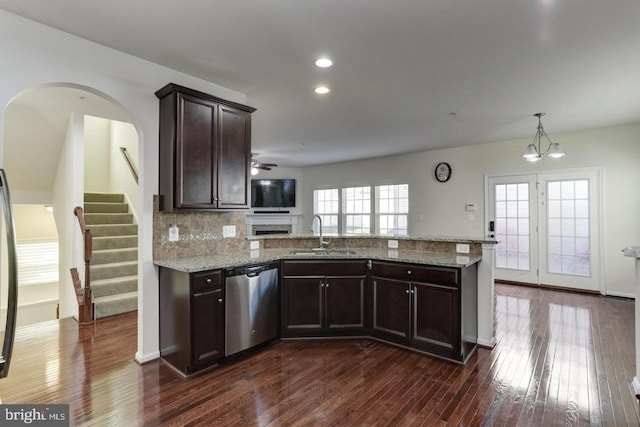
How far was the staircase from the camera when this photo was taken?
4.11m

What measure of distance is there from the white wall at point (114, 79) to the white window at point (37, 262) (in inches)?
Result: 223

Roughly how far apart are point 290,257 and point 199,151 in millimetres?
1321

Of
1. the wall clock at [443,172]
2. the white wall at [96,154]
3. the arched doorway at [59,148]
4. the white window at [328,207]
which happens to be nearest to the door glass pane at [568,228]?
the wall clock at [443,172]

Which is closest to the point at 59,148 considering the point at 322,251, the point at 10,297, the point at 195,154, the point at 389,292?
the point at 195,154

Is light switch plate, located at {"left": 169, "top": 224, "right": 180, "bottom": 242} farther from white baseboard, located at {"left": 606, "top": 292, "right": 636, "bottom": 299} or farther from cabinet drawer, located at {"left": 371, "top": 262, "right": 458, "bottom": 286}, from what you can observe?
white baseboard, located at {"left": 606, "top": 292, "right": 636, "bottom": 299}

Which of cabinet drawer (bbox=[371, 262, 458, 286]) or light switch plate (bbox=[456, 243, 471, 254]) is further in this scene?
light switch plate (bbox=[456, 243, 471, 254])

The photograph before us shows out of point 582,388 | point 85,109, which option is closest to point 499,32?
point 582,388

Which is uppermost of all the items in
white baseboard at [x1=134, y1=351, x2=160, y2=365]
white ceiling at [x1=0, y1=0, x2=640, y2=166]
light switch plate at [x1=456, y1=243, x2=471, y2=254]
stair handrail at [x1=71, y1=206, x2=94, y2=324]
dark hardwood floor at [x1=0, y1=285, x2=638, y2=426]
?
white ceiling at [x1=0, y1=0, x2=640, y2=166]

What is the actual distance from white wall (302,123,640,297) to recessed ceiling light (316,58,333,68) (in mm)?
4348

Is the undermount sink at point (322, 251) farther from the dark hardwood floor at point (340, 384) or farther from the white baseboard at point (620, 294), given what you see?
the white baseboard at point (620, 294)

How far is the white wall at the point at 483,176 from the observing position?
489cm

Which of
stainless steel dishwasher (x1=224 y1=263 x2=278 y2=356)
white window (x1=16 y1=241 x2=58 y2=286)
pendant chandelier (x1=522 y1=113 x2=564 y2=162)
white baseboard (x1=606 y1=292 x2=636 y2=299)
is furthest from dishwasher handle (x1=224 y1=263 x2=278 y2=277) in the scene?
white window (x1=16 y1=241 x2=58 y2=286)

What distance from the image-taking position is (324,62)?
112 inches

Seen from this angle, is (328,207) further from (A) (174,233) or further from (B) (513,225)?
(A) (174,233)
